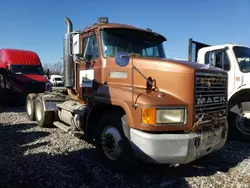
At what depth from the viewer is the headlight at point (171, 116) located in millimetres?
3924

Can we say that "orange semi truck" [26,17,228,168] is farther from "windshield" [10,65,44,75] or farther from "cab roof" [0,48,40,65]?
"cab roof" [0,48,40,65]

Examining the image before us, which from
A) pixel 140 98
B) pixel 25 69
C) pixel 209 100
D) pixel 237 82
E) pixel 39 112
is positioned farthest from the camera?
pixel 25 69

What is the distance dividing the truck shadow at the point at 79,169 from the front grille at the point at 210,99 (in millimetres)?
1032

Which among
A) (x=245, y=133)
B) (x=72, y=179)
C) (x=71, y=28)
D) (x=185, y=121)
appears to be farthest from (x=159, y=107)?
(x=245, y=133)

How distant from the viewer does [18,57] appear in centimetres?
1523

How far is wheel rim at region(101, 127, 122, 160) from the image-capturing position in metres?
4.56

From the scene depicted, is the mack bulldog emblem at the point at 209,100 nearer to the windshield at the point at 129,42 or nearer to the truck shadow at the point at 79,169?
the truck shadow at the point at 79,169

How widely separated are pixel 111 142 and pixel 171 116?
1305 mm

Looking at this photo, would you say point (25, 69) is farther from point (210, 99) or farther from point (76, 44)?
point (210, 99)

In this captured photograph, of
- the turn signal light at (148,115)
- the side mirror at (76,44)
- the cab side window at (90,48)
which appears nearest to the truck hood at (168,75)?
the turn signal light at (148,115)

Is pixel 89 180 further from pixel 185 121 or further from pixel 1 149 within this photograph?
pixel 1 149

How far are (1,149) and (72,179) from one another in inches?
91.6

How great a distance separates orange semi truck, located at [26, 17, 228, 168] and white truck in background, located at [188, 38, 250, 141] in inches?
92.6

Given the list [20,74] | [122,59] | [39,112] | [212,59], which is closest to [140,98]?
[122,59]
